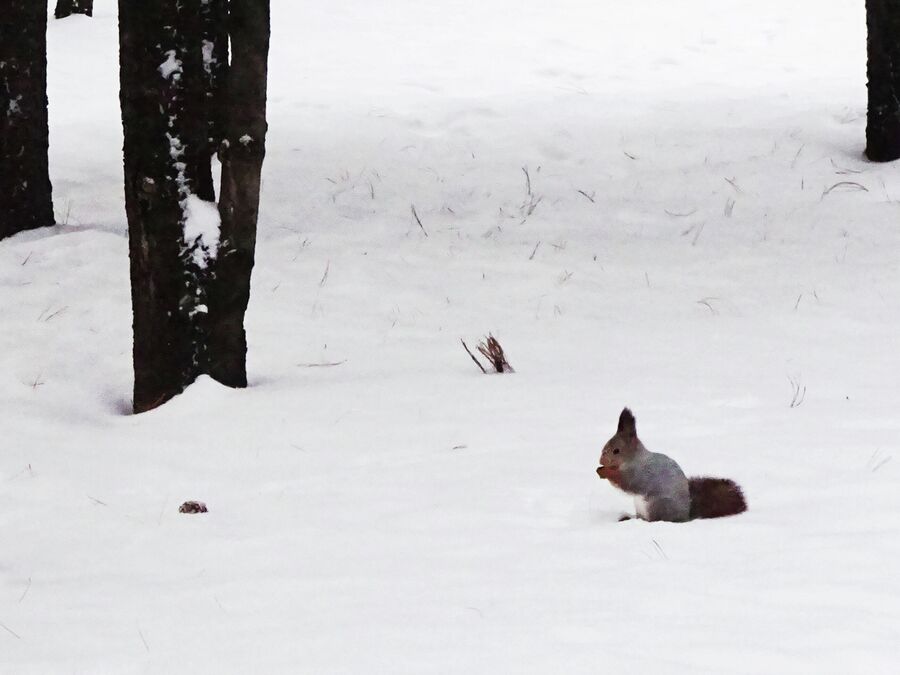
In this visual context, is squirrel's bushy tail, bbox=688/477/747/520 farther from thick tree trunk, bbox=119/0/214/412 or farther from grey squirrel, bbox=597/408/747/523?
thick tree trunk, bbox=119/0/214/412

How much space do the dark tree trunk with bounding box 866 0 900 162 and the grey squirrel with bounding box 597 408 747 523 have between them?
195 inches

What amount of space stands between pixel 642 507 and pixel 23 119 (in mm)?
5117

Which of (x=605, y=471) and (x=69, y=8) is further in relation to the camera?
(x=69, y=8)

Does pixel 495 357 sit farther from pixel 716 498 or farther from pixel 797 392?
pixel 716 498

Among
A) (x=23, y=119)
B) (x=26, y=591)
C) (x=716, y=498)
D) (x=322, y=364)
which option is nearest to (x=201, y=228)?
(x=322, y=364)

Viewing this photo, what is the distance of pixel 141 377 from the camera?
4.61 m

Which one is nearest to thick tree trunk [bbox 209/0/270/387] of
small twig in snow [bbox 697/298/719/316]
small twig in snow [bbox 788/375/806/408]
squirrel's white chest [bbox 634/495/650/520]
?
squirrel's white chest [bbox 634/495/650/520]

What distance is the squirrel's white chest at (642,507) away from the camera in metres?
3.06

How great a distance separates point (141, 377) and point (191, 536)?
1590 millimetres

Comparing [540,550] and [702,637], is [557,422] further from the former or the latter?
[702,637]

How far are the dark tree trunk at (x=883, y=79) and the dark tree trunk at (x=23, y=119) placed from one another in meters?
5.48

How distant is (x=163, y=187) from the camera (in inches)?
172

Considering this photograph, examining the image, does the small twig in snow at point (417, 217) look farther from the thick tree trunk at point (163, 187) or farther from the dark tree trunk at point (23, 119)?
the thick tree trunk at point (163, 187)

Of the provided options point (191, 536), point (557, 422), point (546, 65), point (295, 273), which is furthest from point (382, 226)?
point (546, 65)
